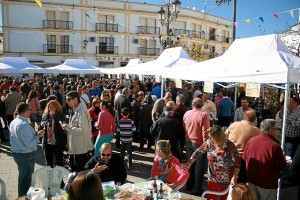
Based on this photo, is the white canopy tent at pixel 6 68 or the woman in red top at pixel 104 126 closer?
the woman in red top at pixel 104 126

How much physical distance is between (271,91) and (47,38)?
2672 cm

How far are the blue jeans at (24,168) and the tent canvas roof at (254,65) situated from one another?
12.2 ft

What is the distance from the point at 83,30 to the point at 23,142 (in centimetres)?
2905

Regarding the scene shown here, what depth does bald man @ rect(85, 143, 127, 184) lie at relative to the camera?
3.68 metres

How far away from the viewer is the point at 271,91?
9812 millimetres

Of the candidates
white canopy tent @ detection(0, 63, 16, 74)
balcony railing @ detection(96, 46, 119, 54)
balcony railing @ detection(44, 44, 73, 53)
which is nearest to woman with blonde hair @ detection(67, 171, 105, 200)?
white canopy tent @ detection(0, 63, 16, 74)

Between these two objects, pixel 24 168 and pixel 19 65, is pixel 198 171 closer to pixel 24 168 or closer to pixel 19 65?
pixel 24 168

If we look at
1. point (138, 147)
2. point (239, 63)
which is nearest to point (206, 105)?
point (239, 63)

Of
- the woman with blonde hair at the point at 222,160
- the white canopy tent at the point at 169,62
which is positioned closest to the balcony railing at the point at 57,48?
the white canopy tent at the point at 169,62

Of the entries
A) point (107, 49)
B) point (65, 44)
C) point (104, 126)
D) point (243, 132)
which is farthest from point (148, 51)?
point (243, 132)

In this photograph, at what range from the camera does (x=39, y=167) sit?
19.6 ft

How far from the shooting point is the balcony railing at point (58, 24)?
3020cm

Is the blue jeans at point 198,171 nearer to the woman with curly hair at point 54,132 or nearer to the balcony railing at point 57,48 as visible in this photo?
the woman with curly hair at point 54,132

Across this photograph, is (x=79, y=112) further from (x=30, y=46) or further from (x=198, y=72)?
(x=30, y=46)
